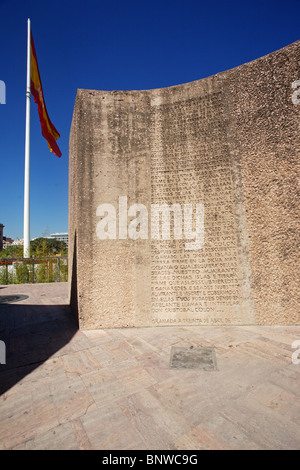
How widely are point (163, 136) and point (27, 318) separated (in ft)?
16.9

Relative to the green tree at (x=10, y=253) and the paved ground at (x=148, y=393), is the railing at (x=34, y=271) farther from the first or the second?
the paved ground at (x=148, y=393)

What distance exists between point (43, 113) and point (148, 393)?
15034 mm

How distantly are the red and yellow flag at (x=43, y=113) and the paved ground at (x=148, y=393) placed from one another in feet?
36.2

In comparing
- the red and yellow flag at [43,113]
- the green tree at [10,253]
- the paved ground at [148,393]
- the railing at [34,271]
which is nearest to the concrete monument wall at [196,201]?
the paved ground at [148,393]

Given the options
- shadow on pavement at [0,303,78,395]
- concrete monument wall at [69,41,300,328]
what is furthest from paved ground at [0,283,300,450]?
concrete monument wall at [69,41,300,328]

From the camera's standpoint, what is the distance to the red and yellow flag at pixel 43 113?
1209 centimetres

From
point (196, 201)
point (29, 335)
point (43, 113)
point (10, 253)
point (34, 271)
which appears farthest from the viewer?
point (10, 253)

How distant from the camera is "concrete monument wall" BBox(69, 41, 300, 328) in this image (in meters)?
4.21

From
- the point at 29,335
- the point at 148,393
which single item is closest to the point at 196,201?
the point at 148,393

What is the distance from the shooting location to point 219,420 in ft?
6.20

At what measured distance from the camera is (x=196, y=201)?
4.54 metres

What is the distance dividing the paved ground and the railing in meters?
8.49

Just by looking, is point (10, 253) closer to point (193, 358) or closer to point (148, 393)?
point (193, 358)
